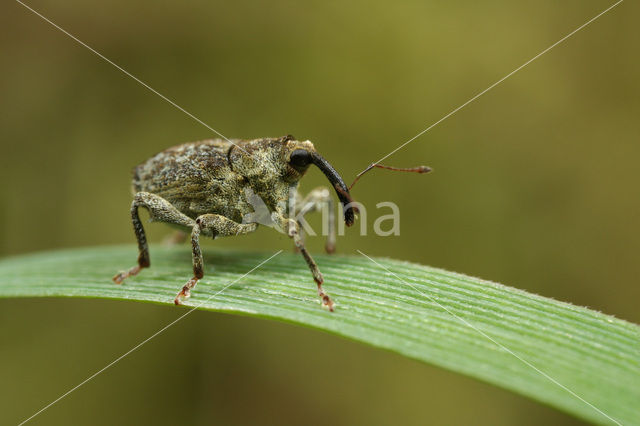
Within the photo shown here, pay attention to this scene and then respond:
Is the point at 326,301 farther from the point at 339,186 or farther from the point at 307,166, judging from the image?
the point at 307,166

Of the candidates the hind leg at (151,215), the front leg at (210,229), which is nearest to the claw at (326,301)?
the front leg at (210,229)

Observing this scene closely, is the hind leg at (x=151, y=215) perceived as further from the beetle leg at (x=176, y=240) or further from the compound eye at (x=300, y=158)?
the beetle leg at (x=176, y=240)

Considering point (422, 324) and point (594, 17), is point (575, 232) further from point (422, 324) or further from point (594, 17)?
point (422, 324)

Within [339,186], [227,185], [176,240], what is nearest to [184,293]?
[227,185]

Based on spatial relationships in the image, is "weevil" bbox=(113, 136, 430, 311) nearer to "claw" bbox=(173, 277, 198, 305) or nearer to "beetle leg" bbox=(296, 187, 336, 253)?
"beetle leg" bbox=(296, 187, 336, 253)

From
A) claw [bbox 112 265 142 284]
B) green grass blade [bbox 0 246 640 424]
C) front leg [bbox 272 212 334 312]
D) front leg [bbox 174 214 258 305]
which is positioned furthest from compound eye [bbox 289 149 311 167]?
claw [bbox 112 265 142 284]

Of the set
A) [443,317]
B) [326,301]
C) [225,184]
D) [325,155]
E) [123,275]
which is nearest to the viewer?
[443,317]
